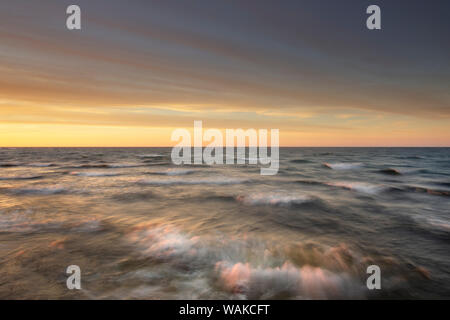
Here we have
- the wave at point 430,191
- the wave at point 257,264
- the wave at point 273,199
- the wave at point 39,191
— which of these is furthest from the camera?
the wave at point 430,191

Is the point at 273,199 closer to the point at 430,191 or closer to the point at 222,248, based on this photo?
the point at 222,248

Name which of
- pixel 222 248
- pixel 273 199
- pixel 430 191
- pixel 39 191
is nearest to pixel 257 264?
pixel 222 248

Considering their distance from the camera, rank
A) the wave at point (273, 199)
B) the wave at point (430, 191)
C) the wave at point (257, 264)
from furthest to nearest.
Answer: the wave at point (430, 191) → the wave at point (273, 199) → the wave at point (257, 264)

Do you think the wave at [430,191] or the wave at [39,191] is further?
the wave at [430,191]

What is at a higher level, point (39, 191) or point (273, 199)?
point (39, 191)

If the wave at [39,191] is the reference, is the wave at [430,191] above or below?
below

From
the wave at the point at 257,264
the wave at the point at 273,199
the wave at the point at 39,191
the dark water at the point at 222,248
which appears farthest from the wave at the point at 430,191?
the wave at the point at 39,191

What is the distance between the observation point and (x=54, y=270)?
4.89 meters

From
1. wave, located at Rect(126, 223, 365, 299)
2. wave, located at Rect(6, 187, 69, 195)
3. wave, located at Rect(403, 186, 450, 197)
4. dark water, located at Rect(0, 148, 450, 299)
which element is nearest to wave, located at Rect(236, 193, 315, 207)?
dark water, located at Rect(0, 148, 450, 299)

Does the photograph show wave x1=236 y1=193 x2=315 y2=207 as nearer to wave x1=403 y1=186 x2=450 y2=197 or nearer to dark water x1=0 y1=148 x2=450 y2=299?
dark water x1=0 y1=148 x2=450 y2=299

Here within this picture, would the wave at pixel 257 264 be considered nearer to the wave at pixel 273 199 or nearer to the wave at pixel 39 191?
the wave at pixel 273 199
